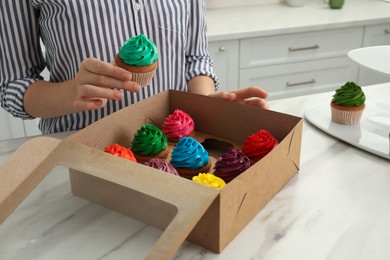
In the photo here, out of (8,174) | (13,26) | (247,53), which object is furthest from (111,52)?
(247,53)

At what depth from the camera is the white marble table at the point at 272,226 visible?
2.34 feet

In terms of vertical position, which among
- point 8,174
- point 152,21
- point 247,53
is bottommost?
point 247,53

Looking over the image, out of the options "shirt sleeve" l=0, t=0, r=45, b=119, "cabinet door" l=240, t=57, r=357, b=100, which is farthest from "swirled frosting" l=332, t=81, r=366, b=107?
"cabinet door" l=240, t=57, r=357, b=100

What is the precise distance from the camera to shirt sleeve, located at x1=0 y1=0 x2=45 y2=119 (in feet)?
3.57

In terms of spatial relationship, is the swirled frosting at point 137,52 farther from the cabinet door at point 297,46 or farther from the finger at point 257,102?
the cabinet door at point 297,46

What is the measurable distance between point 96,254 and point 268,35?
174 centimetres

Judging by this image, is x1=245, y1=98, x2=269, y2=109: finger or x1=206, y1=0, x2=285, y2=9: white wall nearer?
x1=245, y1=98, x2=269, y2=109: finger

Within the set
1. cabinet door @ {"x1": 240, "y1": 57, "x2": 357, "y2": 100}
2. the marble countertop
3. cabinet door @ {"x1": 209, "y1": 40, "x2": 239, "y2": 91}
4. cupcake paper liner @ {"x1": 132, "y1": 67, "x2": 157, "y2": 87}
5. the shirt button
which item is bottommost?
cabinet door @ {"x1": 240, "y1": 57, "x2": 357, "y2": 100}

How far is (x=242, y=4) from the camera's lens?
2715 millimetres

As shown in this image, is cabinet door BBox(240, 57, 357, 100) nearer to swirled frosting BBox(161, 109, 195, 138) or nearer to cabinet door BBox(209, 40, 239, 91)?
cabinet door BBox(209, 40, 239, 91)

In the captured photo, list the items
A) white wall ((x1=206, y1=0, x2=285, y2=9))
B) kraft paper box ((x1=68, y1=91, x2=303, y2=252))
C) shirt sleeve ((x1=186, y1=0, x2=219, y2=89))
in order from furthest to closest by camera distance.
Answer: white wall ((x1=206, y1=0, x2=285, y2=9)) → shirt sleeve ((x1=186, y1=0, x2=219, y2=89)) → kraft paper box ((x1=68, y1=91, x2=303, y2=252))

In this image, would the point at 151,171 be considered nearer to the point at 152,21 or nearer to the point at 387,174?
the point at 387,174

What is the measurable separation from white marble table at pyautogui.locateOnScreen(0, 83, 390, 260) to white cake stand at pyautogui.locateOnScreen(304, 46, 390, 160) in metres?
0.08

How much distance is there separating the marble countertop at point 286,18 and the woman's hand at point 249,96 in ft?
3.72
